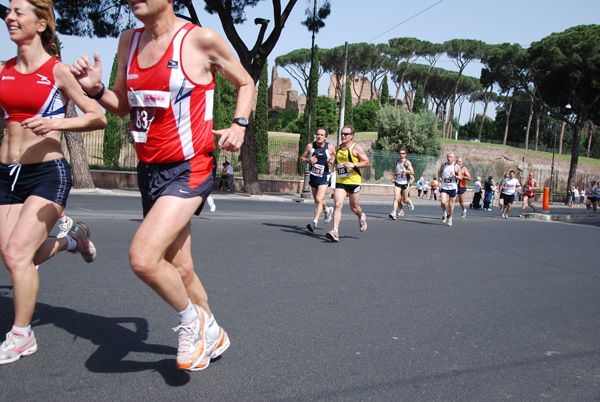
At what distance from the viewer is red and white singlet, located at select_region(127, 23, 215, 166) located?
2.74 meters

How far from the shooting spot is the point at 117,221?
9281 mm

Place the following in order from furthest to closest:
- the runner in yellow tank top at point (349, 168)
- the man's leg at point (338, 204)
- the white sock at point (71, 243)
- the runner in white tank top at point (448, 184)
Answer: the runner in white tank top at point (448, 184) < the runner in yellow tank top at point (349, 168) < the man's leg at point (338, 204) < the white sock at point (71, 243)

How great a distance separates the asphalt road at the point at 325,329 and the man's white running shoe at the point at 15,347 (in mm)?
53

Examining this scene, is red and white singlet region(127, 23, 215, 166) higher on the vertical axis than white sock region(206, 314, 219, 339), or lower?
higher

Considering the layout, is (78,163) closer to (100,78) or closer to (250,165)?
(250,165)

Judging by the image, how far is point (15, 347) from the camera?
2.82 m

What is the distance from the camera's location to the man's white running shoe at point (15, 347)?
2.78 metres

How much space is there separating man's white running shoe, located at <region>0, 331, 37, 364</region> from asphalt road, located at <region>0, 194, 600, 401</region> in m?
0.05

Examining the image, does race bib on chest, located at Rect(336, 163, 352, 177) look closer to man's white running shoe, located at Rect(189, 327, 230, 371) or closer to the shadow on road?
the shadow on road

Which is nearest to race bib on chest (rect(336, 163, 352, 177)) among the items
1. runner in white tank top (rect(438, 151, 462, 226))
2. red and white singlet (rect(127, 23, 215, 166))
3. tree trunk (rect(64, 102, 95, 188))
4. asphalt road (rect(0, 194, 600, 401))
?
asphalt road (rect(0, 194, 600, 401))

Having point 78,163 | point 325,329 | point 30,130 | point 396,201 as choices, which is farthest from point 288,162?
point 30,130

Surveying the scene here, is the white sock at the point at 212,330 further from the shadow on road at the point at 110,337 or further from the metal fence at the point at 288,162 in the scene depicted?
the metal fence at the point at 288,162

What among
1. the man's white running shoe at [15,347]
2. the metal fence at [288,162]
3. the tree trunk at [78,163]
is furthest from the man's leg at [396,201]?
the metal fence at [288,162]

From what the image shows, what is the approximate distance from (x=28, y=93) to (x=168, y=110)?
3.19 feet
